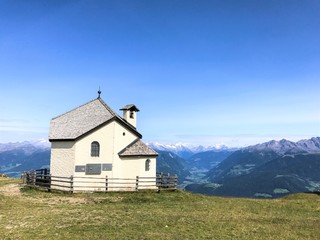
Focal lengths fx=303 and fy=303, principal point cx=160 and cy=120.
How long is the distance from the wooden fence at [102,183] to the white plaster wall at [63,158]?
0.98 metres

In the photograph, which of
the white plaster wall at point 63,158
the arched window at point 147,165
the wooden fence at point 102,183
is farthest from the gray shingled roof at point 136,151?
the white plaster wall at point 63,158

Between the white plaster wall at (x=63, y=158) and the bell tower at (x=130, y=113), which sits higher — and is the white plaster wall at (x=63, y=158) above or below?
below

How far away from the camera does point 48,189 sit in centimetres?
3788

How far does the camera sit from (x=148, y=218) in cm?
2320

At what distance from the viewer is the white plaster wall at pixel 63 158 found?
39.7 metres

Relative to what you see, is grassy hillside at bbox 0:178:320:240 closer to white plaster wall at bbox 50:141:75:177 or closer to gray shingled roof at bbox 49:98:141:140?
white plaster wall at bbox 50:141:75:177

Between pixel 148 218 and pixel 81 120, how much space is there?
79.1ft

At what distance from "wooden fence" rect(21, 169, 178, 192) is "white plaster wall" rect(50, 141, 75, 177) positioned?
3.21ft

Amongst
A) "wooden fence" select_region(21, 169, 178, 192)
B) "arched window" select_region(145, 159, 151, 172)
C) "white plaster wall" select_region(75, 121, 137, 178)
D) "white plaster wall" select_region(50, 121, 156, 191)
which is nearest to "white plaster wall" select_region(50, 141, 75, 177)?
"white plaster wall" select_region(50, 121, 156, 191)

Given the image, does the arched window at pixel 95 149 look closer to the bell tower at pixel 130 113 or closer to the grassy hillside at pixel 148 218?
the grassy hillside at pixel 148 218

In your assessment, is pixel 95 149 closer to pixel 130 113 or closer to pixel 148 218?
pixel 130 113

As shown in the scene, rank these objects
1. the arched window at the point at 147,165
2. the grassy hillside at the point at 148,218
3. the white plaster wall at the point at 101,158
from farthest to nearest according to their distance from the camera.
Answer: the arched window at the point at 147,165 → the white plaster wall at the point at 101,158 → the grassy hillside at the point at 148,218

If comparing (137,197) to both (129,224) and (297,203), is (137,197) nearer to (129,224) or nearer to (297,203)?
(129,224)

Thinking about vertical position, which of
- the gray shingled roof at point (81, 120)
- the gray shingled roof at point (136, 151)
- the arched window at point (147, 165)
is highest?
the gray shingled roof at point (81, 120)
